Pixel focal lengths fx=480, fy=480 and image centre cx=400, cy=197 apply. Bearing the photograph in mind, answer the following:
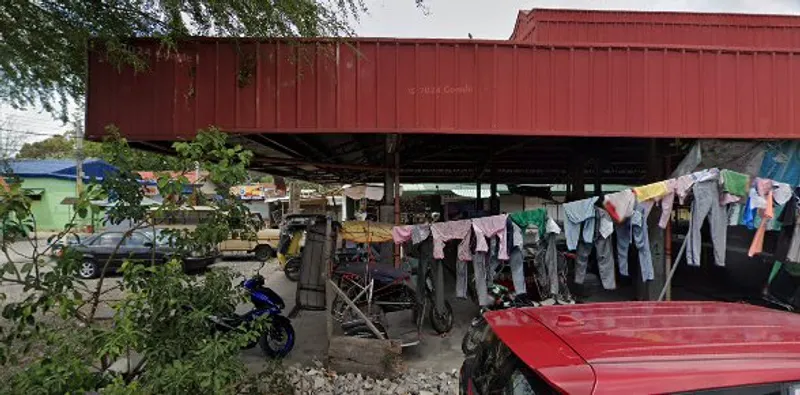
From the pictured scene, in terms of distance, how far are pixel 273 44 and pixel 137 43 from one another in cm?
193

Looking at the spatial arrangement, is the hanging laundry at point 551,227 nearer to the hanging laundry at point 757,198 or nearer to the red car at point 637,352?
the hanging laundry at point 757,198

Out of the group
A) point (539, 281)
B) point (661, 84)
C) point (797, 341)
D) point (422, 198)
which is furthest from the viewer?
point (422, 198)

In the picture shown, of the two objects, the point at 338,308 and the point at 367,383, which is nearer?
the point at 367,383

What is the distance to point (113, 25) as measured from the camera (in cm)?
582

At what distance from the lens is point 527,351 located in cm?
204

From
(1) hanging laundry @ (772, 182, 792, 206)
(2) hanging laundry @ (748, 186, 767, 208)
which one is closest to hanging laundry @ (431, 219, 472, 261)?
(2) hanging laundry @ (748, 186, 767, 208)

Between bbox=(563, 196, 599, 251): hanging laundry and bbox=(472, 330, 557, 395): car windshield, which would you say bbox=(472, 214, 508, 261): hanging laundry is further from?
bbox=(472, 330, 557, 395): car windshield

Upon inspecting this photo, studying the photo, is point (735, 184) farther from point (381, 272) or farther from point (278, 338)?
point (278, 338)

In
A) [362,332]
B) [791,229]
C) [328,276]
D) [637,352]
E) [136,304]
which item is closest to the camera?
[637,352]

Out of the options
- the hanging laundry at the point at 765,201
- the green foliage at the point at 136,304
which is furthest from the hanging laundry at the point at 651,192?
the green foliage at the point at 136,304

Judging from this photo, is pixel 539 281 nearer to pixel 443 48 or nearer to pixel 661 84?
pixel 661 84

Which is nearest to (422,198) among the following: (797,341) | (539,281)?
(539,281)

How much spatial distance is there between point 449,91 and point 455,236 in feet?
7.08

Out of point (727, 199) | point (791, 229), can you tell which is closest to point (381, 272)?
point (727, 199)
